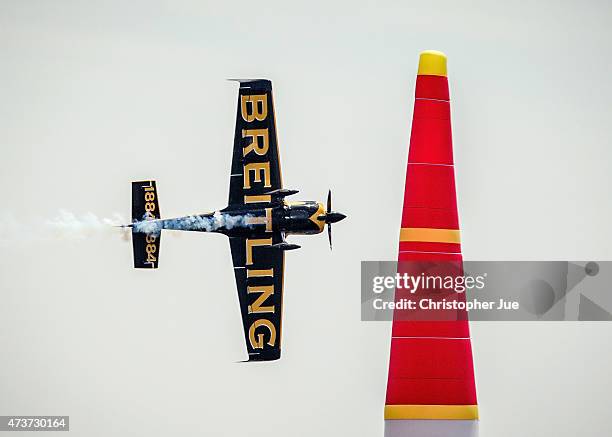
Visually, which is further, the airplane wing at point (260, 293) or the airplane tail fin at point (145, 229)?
the airplane wing at point (260, 293)

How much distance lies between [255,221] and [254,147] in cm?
214

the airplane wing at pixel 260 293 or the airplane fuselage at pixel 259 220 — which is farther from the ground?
the airplane fuselage at pixel 259 220

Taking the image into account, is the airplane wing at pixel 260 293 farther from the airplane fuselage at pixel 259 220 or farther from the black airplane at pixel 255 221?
the airplane fuselage at pixel 259 220

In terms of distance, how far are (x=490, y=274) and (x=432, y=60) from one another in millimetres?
7207

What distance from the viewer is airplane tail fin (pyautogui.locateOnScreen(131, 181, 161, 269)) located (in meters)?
37.1

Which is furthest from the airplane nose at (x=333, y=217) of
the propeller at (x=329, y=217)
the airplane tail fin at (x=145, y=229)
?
the airplane tail fin at (x=145, y=229)

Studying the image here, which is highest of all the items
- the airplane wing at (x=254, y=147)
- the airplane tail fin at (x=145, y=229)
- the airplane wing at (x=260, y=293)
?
the airplane wing at (x=254, y=147)

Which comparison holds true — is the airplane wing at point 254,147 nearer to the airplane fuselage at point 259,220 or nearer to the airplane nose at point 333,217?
the airplane fuselage at point 259,220

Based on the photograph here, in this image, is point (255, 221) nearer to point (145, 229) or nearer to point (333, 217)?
point (333, 217)

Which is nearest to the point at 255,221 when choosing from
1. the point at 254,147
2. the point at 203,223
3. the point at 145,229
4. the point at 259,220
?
the point at 259,220

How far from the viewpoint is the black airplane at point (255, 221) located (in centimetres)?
3678

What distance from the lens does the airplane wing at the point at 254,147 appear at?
37469 millimetres

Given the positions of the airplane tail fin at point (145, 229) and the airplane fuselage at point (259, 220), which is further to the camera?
the airplane tail fin at point (145, 229)

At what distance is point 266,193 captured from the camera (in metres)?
37.1
